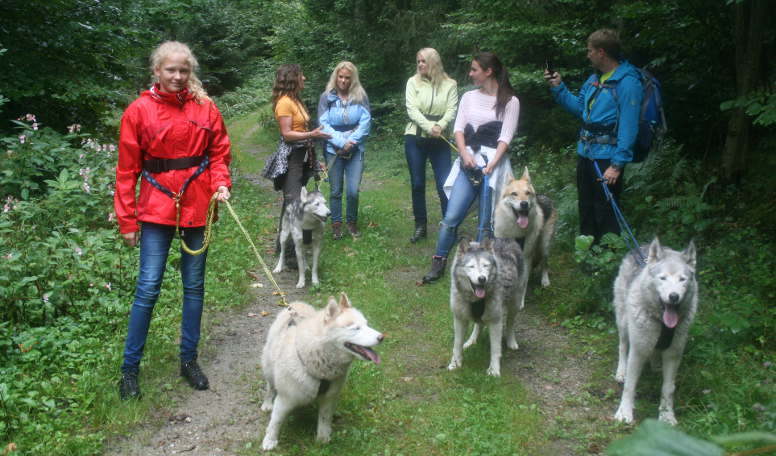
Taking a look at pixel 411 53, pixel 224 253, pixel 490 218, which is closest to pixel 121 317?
pixel 224 253

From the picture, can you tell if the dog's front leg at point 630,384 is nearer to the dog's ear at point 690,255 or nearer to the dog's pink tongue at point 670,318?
the dog's pink tongue at point 670,318

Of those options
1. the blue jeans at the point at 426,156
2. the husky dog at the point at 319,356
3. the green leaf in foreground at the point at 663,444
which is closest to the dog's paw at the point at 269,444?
the husky dog at the point at 319,356

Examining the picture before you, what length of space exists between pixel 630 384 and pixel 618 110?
247 centimetres

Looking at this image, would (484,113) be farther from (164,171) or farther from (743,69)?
(164,171)

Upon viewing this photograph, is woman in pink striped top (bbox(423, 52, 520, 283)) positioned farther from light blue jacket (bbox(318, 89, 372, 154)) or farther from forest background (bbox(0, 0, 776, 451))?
light blue jacket (bbox(318, 89, 372, 154))

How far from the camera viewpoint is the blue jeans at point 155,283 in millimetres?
3838

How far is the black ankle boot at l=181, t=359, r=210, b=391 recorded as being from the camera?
4.25 meters

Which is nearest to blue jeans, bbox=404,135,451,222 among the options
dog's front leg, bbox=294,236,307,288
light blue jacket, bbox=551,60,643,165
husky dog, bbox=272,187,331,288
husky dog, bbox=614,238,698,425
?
husky dog, bbox=272,187,331,288

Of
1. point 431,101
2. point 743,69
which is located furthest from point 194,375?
point 743,69

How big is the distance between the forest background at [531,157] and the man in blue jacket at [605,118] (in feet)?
1.62

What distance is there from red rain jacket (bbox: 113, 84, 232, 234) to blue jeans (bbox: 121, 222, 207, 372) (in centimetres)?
11

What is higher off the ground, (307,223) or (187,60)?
(187,60)

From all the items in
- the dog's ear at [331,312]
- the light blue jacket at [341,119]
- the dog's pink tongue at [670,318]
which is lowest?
the dog's ear at [331,312]

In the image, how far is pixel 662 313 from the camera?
11.7 ft
